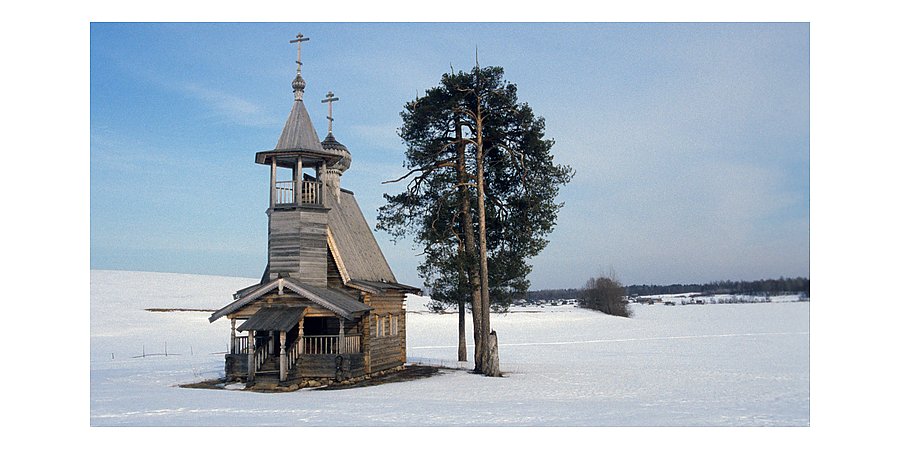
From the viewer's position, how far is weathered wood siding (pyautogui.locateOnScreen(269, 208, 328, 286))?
74.0 feet

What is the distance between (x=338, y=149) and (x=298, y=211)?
579cm

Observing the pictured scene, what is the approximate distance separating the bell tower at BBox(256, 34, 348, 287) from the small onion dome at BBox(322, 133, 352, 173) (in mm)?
4518

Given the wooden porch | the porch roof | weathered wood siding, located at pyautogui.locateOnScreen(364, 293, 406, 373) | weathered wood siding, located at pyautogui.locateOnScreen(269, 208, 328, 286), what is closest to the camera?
the porch roof

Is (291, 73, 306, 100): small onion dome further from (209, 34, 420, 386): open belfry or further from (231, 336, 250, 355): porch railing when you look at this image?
(231, 336, 250, 355): porch railing

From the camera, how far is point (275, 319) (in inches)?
803

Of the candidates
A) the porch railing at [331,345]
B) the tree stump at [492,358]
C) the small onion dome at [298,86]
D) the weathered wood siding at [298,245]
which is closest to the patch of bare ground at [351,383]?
the porch railing at [331,345]

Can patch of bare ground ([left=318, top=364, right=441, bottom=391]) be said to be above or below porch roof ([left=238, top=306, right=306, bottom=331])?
below

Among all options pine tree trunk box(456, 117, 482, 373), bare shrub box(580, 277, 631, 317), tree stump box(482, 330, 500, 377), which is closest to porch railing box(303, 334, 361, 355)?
tree stump box(482, 330, 500, 377)

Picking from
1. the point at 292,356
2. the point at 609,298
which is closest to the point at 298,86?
the point at 292,356

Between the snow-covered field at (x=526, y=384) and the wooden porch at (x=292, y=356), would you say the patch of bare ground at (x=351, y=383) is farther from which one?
the snow-covered field at (x=526, y=384)

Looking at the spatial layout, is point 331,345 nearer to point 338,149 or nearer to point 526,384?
point 526,384

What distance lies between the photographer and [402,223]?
85.3ft
